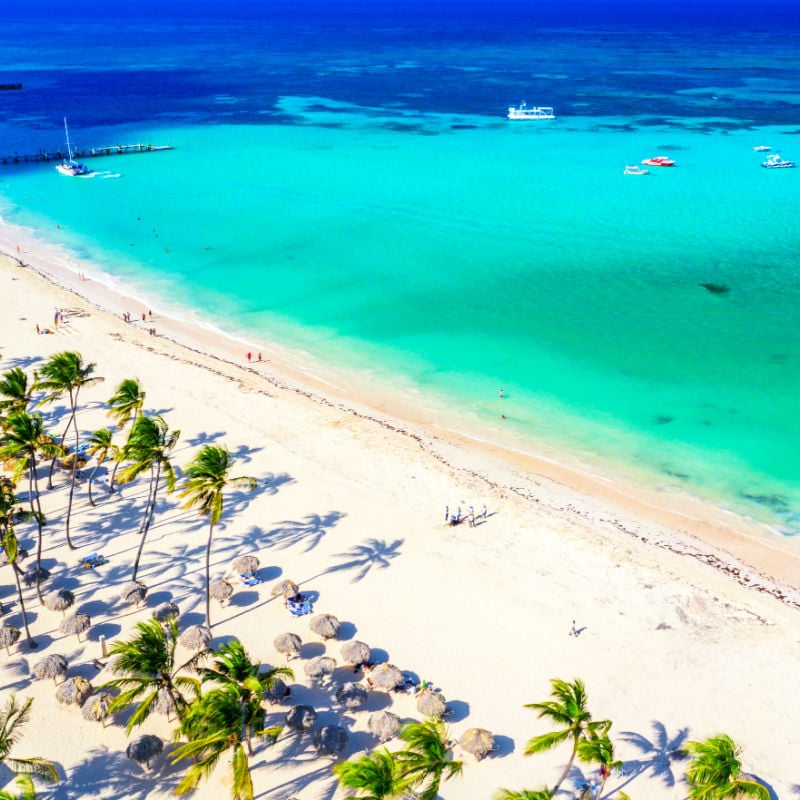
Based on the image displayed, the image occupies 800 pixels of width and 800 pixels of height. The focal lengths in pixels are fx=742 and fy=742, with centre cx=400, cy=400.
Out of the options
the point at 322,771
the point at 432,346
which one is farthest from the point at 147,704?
the point at 432,346

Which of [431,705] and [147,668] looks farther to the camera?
[431,705]

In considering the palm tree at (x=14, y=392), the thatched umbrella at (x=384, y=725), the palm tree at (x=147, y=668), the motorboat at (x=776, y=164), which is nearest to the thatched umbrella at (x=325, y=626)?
the thatched umbrella at (x=384, y=725)

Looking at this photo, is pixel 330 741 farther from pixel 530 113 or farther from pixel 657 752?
pixel 530 113

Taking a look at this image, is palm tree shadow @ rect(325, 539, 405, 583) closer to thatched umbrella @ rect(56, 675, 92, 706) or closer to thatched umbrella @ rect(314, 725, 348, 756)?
thatched umbrella @ rect(314, 725, 348, 756)

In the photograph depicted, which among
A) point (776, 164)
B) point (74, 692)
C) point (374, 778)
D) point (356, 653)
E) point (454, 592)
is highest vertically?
point (776, 164)

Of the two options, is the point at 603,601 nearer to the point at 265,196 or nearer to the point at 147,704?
the point at 147,704

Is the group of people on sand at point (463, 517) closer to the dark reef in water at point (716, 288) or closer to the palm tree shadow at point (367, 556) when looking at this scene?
the palm tree shadow at point (367, 556)

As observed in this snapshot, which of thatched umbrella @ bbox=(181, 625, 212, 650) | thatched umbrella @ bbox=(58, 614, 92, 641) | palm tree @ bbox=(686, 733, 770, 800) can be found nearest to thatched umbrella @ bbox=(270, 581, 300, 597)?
thatched umbrella @ bbox=(181, 625, 212, 650)

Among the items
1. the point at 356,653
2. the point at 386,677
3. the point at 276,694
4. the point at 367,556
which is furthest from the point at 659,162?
the point at 276,694
